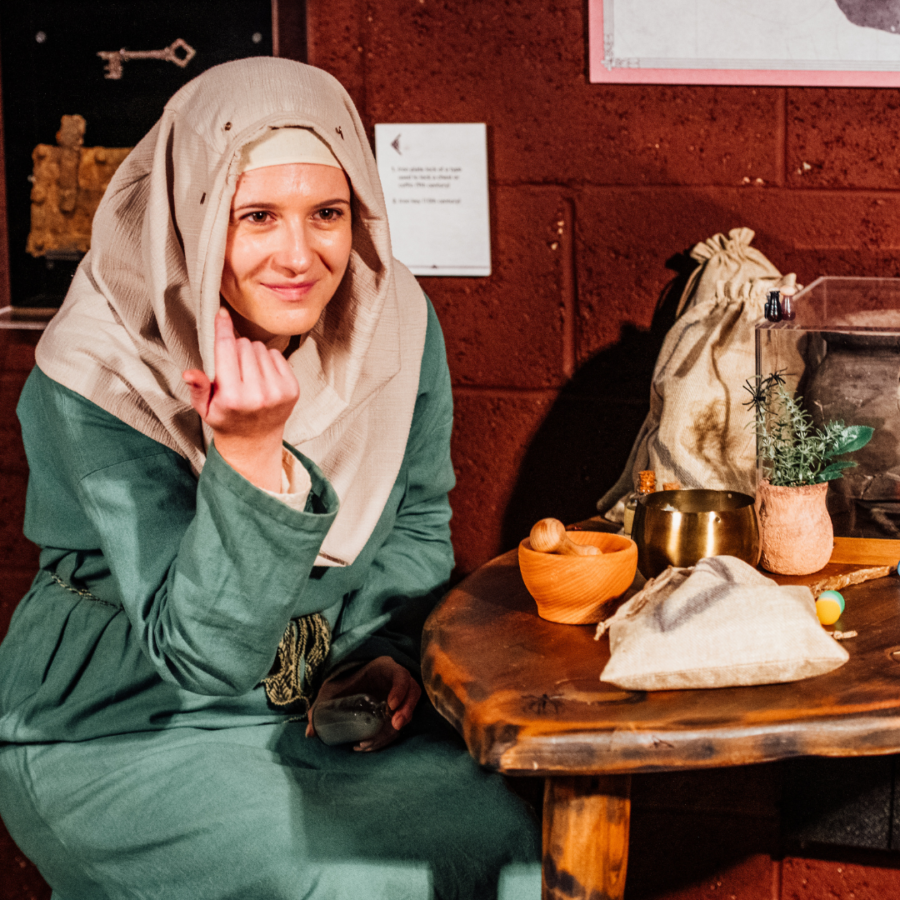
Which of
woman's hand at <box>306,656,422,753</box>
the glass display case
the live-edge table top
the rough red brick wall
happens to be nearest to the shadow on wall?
the rough red brick wall

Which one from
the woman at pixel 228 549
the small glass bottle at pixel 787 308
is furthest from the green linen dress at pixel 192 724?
the small glass bottle at pixel 787 308

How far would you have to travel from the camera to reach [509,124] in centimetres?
174

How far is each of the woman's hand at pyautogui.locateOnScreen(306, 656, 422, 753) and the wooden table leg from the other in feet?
1.23

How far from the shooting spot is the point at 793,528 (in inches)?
46.5

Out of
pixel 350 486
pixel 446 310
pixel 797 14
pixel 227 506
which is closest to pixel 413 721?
pixel 350 486

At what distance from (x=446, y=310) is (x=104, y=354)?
73 cm

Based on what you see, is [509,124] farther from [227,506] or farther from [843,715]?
[843,715]

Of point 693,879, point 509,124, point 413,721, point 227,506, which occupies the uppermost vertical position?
point 509,124

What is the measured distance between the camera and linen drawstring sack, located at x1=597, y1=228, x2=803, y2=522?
4.74ft

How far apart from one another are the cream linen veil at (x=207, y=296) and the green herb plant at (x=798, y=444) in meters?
0.52

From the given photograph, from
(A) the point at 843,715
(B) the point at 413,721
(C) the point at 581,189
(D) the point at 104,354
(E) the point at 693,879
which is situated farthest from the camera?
(E) the point at 693,879

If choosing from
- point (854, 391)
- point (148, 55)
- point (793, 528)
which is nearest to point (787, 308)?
point (854, 391)

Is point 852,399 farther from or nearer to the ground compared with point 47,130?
nearer to the ground

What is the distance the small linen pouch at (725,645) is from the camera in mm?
903
